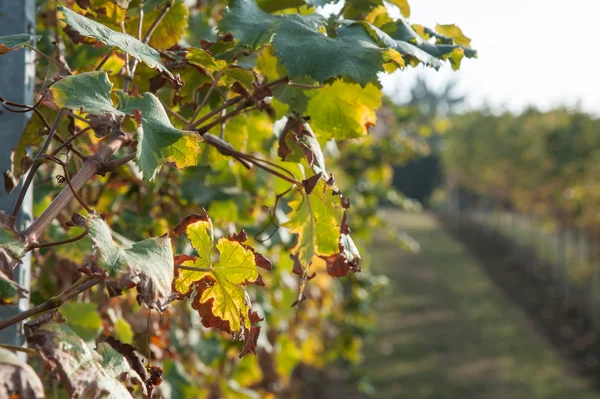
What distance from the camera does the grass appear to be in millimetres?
8891

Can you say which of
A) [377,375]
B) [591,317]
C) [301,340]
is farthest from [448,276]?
[301,340]

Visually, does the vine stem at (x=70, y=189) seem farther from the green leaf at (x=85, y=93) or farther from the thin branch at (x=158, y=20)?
the thin branch at (x=158, y=20)

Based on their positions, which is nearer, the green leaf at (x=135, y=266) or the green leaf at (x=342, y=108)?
the green leaf at (x=135, y=266)

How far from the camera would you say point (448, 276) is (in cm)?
1742

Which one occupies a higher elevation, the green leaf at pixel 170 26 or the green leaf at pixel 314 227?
the green leaf at pixel 170 26

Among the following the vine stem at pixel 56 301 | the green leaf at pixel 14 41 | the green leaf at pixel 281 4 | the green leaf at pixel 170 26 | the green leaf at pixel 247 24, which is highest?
the green leaf at pixel 247 24

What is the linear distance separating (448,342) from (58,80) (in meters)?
10.9

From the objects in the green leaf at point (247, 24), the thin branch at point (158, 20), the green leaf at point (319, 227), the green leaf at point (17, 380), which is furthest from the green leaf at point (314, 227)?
the green leaf at point (17, 380)

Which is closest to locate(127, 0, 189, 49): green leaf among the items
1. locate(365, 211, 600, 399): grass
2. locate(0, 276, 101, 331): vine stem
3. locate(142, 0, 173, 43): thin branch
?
locate(142, 0, 173, 43): thin branch

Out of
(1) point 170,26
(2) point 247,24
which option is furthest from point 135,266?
(1) point 170,26

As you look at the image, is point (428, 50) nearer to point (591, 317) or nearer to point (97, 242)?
point (97, 242)

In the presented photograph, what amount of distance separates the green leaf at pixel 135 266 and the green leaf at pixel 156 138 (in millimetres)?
84

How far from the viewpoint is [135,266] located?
831 millimetres

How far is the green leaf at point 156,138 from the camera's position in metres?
0.89
